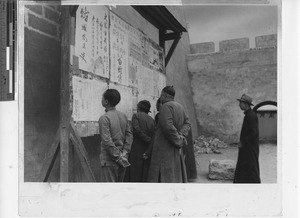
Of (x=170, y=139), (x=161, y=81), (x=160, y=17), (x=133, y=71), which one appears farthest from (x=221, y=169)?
(x=160, y=17)

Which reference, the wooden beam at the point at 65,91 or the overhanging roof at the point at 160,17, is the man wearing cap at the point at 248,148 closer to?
the overhanging roof at the point at 160,17

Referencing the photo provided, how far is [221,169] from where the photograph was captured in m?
1.61

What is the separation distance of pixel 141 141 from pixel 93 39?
0.64 meters

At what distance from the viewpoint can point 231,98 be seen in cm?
174

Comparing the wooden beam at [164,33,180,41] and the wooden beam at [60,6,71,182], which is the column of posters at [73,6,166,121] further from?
the wooden beam at [164,33,180,41]

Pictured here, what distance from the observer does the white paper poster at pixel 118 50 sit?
162 cm

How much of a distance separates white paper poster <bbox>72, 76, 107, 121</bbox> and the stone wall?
22.8 inches

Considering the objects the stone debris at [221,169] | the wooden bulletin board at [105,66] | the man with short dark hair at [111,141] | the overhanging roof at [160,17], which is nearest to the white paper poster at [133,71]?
the wooden bulletin board at [105,66]

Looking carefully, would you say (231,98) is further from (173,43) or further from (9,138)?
(9,138)

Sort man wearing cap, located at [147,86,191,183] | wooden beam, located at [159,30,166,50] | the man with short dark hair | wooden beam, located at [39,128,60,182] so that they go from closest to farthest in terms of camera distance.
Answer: wooden beam, located at [39,128,60,182]
the man with short dark hair
man wearing cap, located at [147,86,191,183]
wooden beam, located at [159,30,166,50]

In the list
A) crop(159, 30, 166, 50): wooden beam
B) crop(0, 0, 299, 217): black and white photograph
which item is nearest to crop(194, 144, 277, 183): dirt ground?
crop(0, 0, 299, 217): black and white photograph

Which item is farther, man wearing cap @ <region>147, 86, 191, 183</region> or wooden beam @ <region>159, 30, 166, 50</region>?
wooden beam @ <region>159, 30, 166, 50</region>

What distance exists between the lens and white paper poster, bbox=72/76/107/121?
1.50 m

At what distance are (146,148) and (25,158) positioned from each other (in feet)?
2.15
